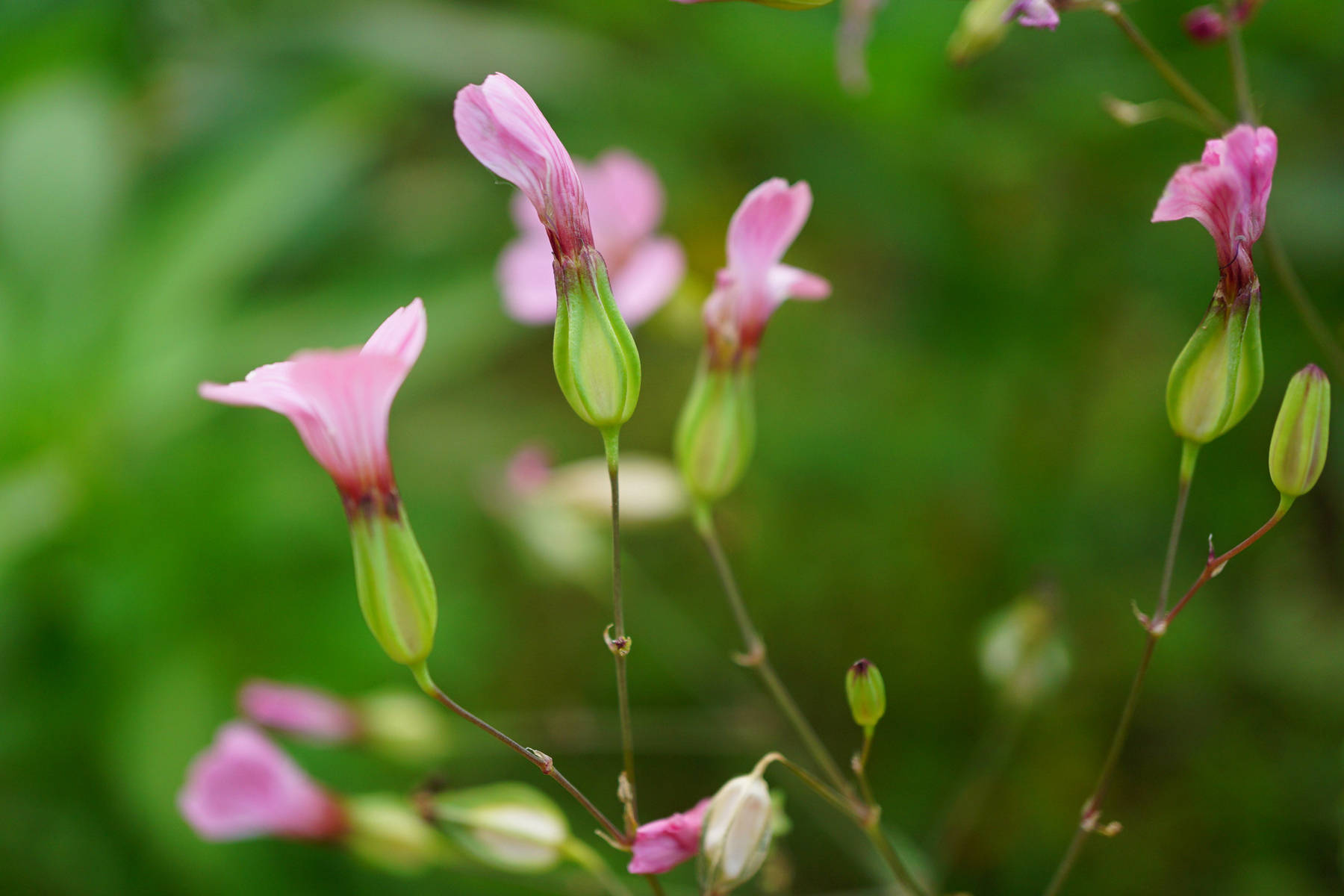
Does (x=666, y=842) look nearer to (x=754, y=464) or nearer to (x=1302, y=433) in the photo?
(x=1302, y=433)

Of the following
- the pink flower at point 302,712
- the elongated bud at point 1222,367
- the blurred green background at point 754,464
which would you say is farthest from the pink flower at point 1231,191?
the pink flower at point 302,712

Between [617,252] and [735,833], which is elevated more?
[617,252]

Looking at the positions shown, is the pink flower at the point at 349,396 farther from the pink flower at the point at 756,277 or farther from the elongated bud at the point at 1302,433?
the elongated bud at the point at 1302,433

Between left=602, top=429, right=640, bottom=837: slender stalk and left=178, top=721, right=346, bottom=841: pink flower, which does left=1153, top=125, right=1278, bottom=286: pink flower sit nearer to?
left=602, top=429, right=640, bottom=837: slender stalk

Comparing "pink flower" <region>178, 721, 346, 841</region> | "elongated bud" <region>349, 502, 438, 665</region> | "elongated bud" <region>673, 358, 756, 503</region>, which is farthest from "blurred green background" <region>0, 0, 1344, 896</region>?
"elongated bud" <region>349, 502, 438, 665</region>

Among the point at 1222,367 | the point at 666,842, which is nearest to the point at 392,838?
the point at 666,842

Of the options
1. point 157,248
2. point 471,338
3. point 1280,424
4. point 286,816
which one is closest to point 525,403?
point 471,338

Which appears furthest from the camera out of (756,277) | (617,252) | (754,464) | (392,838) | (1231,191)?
(754,464)
